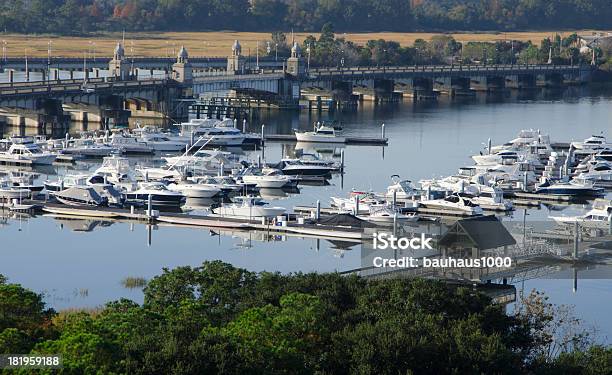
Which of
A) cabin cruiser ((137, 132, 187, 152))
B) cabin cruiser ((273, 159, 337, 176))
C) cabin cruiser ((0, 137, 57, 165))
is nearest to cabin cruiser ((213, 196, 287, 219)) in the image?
cabin cruiser ((273, 159, 337, 176))

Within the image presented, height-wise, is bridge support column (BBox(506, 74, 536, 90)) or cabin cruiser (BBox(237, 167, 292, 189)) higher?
cabin cruiser (BBox(237, 167, 292, 189))

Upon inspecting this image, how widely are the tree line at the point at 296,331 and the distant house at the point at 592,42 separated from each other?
12043 cm

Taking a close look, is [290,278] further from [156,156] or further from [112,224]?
[156,156]

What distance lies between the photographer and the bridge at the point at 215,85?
81.1 metres

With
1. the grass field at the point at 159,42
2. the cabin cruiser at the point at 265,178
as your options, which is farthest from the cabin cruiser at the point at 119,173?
the grass field at the point at 159,42

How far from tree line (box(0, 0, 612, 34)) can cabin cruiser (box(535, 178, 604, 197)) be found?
9812 cm

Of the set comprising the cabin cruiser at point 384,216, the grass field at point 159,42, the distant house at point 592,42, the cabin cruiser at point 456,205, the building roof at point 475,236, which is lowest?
the cabin cruiser at point 456,205

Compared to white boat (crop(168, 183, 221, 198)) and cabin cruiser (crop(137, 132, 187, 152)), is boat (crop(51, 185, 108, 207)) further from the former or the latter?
cabin cruiser (crop(137, 132, 187, 152))

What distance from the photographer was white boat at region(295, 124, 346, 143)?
75.4 m

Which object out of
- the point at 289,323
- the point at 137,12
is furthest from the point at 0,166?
A: the point at 137,12

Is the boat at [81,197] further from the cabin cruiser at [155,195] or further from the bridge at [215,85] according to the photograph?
the bridge at [215,85]

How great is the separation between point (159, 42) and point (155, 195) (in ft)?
322

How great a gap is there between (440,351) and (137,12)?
136823mm

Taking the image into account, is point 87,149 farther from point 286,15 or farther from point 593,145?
point 286,15
